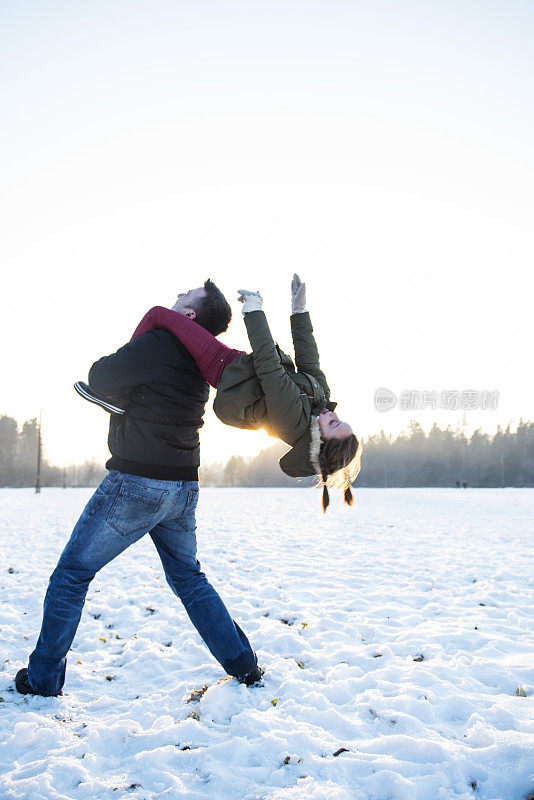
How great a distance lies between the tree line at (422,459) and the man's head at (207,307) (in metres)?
72.6

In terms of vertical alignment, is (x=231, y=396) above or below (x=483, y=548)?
above

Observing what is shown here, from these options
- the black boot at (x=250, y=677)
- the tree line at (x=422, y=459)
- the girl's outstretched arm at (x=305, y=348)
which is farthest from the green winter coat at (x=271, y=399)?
the tree line at (x=422, y=459)

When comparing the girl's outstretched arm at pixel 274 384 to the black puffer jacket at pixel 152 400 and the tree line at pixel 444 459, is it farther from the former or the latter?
the tree line at pixel 444 459

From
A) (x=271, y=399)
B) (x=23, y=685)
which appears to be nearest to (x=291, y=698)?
(x=23, y=685)

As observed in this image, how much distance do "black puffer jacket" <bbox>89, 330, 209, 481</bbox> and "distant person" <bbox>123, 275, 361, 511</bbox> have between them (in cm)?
12

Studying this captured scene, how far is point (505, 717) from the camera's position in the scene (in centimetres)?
262

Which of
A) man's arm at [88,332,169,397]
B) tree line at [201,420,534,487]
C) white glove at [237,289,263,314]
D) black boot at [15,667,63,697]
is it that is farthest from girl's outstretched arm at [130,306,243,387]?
tree line at [201,420,534,487]

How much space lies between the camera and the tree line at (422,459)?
3054 inches

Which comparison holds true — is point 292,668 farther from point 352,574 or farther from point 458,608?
point 352,574

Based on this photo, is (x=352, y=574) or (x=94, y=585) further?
(x=352, y=574)

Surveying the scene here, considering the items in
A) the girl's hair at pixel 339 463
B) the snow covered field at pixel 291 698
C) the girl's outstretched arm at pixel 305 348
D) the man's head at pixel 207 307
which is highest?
the man's head at pixel 207 307

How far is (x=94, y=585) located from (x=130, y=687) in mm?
3030

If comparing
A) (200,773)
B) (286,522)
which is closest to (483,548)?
(286,522)

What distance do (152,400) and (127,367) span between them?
26 centimetres
